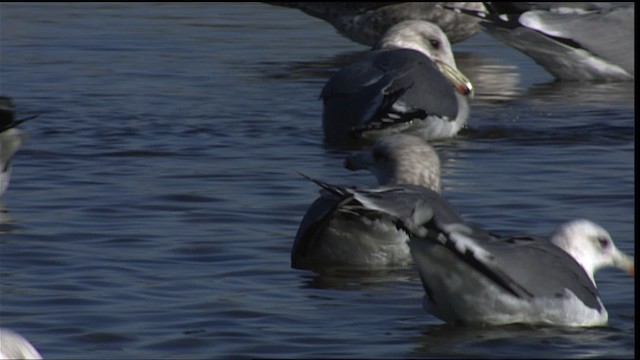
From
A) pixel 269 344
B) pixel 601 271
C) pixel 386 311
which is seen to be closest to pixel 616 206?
pixel 601 271

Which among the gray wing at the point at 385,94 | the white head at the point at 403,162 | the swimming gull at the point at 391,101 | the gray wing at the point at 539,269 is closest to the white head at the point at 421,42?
the swimming gull at the point at 391,101

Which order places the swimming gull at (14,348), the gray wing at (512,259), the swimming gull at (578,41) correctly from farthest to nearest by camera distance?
the swimming gull at (578,41) < the gray wing at (512,259) < the swimming gull at (14,348)

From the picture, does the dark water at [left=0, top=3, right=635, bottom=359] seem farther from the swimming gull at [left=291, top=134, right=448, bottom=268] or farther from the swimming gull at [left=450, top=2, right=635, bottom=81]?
the swimming gull at [left=450, top=2, right=635, bottom=81]

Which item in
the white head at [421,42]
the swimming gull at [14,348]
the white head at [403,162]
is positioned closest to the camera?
the swimming gull at [14,348]

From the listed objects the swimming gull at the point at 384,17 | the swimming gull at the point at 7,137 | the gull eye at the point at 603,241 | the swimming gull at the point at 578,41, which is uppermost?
the gull eye at the point at 603,241

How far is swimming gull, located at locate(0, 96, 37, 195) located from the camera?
977cm

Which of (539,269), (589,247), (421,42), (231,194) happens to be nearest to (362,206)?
(589,247)

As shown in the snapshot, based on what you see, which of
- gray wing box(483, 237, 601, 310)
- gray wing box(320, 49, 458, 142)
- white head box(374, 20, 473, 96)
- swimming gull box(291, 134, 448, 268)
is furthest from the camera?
white head box(374, 20, 473, 96)

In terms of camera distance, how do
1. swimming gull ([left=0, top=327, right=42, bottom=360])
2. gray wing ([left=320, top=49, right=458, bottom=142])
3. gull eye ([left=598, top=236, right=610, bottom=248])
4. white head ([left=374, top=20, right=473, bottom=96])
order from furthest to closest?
1. white head ([left=374, top=20, right=473, bottom=96])
2. gray wing ([left=320, top=49, right=458, bottom=142])
3. gull eye ([left=598, top=236, right=610, bottom=248])
4. swimming gull ([left=0, top=327, right=42, bottom=360])

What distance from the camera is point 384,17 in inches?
699

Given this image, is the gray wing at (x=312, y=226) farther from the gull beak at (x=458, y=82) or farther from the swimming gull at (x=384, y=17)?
the swimming gull at (x=384, y=17)

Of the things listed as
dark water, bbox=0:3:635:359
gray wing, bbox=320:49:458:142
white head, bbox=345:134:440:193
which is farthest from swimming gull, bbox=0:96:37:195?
gray wing, bbox=320:49:458:142

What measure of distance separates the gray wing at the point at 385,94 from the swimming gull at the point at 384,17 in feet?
18.0

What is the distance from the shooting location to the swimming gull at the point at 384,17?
58.0 feet
